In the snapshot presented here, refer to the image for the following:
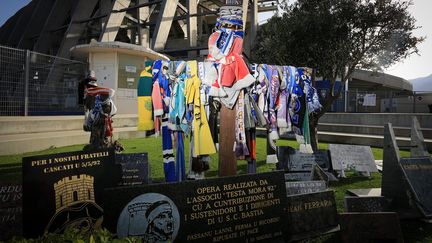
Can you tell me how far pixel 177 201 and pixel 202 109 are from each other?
2.01 metres

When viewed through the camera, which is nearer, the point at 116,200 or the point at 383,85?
the point at 116,200

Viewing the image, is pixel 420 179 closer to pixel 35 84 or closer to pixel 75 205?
pixel 75 205

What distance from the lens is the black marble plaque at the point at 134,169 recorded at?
16.7 ft

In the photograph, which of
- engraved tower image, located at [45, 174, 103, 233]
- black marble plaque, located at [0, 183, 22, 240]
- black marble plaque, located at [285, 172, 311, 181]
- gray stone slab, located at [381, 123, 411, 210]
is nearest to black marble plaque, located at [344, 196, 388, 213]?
gray stone slab, located at [381, 123, 411, 210]

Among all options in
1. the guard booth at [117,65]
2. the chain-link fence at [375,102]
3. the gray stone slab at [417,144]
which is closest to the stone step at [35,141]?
the guard booth at [117,65]

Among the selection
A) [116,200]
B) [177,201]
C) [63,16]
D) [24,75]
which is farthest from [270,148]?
Answer: [63,16]

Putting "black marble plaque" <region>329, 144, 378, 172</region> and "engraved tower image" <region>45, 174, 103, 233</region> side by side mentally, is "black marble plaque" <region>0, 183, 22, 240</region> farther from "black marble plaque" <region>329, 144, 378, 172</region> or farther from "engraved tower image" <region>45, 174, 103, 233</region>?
"black marble plaque" <region>329, 144, 378, 172</region>

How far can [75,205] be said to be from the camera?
3221mm

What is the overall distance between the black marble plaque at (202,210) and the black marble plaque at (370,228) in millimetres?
744

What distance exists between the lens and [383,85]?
39.2 metres

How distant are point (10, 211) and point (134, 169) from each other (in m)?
2.08

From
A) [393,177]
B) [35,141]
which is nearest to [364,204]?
[393,177]

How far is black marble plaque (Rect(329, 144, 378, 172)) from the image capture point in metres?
7.04

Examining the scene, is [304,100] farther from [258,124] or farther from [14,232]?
[14,232]
